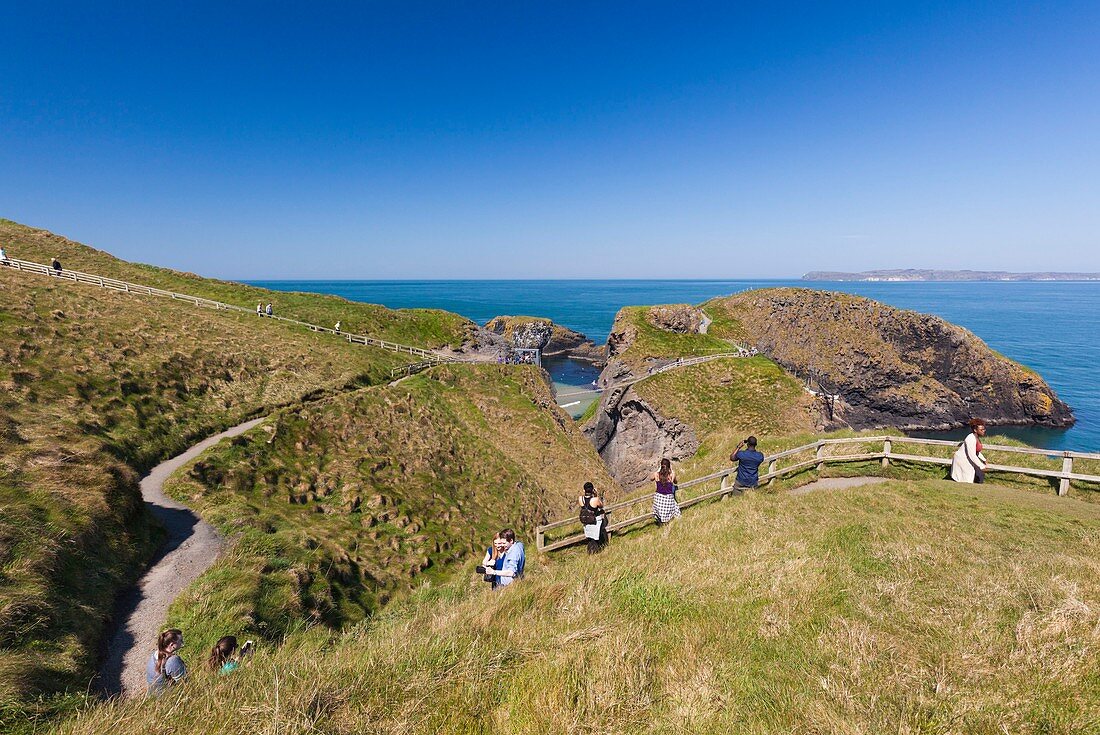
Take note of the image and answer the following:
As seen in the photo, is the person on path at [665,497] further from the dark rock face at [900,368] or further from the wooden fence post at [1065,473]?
the dark rock face at [900,368]

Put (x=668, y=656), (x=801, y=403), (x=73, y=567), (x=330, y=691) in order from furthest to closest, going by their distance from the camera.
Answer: (x=801, y=403)
(x=73, y=567)
(x=668, y=656)
(x=330, y=691)

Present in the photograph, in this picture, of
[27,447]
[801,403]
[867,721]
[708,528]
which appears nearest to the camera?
[867,721]

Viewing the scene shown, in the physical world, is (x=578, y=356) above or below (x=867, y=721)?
below

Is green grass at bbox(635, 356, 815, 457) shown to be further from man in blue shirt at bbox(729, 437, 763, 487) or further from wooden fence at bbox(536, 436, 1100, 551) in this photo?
man in blue shirt at bbox(729, 437, 763, 487)

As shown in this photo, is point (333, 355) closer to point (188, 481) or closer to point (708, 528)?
point (188, 481)

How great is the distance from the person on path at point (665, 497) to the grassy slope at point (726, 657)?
143 inches

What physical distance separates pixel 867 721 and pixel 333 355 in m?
31.8

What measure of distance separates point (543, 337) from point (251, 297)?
197ft

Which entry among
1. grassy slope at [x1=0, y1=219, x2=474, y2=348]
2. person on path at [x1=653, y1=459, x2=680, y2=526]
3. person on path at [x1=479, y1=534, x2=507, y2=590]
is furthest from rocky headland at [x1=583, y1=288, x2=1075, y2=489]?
person on path at [x1=479, y1=534, x2=507, y2=590]

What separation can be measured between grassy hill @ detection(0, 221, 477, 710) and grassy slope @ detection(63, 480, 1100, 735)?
12.5 ft

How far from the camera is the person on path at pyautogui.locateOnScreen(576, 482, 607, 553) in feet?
35.5

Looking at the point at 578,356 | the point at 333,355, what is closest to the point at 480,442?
the point at 333,355

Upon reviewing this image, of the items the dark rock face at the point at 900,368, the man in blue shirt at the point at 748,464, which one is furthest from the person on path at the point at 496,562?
the dark rock face at the point at 900,368

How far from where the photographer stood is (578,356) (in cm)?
9381
